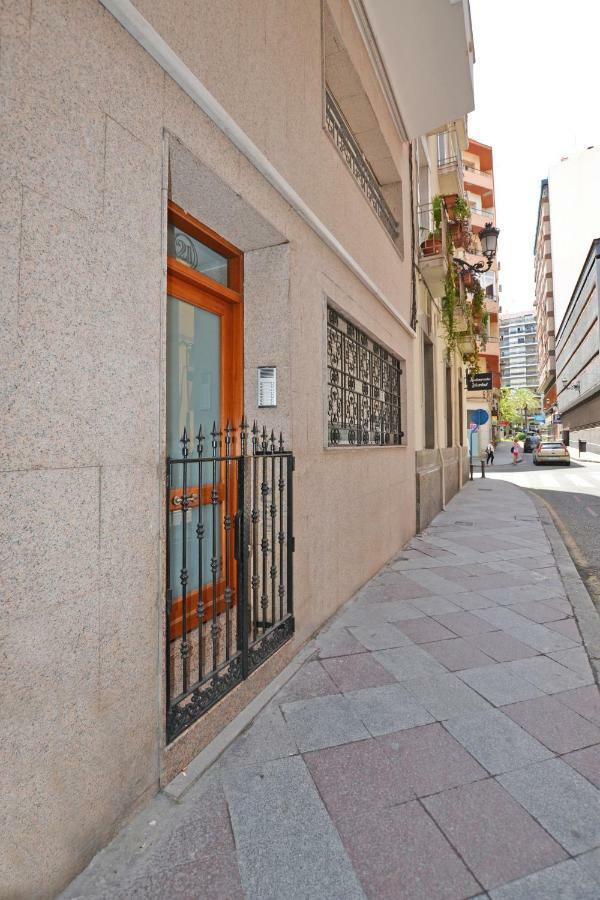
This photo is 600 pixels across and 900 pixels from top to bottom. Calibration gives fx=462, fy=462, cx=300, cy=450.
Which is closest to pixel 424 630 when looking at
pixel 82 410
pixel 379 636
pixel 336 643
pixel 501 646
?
pixel 379 636

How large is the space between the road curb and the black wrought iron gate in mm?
2355

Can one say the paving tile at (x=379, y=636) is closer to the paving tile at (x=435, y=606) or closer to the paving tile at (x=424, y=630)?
the paving tile at (x=424, y=630)

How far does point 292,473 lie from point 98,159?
7.46ft

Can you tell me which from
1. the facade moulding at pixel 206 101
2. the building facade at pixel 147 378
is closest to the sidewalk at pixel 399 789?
the building facade at pixel 147 378

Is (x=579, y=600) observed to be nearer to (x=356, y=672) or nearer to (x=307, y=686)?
(x=356, y=672)

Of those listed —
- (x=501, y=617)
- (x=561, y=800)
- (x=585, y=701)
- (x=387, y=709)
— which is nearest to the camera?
(x=561, y=800)

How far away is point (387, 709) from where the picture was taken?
2.78 metres

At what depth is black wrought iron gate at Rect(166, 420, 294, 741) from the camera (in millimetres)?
2367

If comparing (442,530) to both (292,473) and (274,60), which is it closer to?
(292,473)

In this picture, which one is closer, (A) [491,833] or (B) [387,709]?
(A) [491,833]

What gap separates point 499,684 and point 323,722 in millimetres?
1278

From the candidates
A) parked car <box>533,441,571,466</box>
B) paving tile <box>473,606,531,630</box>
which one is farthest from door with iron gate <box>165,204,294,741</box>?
parked car <box>533,441,571,466</box>

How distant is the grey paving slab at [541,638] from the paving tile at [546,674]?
0.23m

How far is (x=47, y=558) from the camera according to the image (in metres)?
1.62
